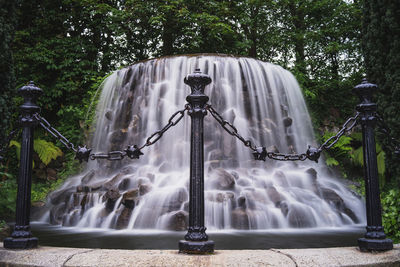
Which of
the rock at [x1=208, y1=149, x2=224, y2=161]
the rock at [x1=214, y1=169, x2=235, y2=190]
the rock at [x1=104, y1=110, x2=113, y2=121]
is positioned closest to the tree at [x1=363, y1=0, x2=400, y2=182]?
the rock at [x1=214, y1=169, x2=235, y2=190]

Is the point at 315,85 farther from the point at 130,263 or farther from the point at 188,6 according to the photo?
the point at 130,263

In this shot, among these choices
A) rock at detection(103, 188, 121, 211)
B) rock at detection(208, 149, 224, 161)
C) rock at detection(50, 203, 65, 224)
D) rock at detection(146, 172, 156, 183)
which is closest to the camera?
rock at detection(103, 188, 121, 211)

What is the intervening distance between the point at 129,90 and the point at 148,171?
13.0 feet

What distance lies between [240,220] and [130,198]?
2.17 meters

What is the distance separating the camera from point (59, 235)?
5.49 meters

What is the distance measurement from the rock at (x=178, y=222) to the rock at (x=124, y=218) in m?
0.87

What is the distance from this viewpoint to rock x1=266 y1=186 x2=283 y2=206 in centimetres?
663

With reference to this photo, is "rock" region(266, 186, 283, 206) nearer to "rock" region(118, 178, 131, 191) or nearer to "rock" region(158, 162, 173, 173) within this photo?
"rock" region(158, 162, 173, 173)

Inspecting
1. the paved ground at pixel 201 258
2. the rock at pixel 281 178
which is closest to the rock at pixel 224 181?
the rock at pixel 281 178

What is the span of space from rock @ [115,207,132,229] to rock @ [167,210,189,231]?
2.85 feet

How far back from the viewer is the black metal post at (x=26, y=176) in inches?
120

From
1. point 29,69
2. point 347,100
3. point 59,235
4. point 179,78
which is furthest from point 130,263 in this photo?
point 347,100

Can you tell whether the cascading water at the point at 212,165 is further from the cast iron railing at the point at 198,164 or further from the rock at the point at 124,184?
the cast iron railing at the point at 198,164

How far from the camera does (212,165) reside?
8516 millimetres
